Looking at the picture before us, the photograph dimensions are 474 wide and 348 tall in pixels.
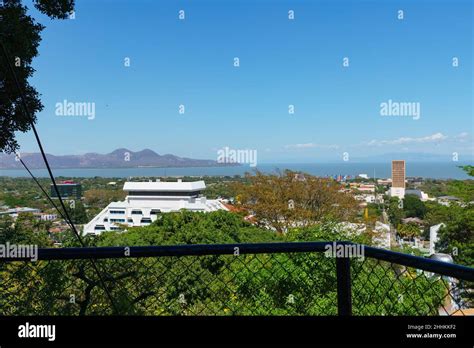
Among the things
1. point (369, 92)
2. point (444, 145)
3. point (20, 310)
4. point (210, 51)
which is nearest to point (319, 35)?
point (369, 92)

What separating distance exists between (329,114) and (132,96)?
716 centimetres

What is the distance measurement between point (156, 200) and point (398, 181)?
294 inches

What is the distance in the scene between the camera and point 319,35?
37.0 ft

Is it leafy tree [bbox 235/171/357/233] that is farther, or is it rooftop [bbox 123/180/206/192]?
rooftop [bbox 123/180/206/192]

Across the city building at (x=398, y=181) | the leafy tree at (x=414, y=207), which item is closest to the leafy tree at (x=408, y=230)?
→ the leafy tree at (x=414, y=207)

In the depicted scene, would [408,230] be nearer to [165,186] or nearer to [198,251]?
[165,186]

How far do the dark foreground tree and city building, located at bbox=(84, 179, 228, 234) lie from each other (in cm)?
786

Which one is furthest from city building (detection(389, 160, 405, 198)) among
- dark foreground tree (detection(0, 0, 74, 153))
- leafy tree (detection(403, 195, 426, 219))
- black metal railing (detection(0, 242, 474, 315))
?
dark foreground tree (detection(0, 0, 74, 153))

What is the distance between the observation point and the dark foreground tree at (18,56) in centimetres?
288

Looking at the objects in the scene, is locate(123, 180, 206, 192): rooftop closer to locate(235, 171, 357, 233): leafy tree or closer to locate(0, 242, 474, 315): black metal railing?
locate(235, 171, 357, 233): leafy tree

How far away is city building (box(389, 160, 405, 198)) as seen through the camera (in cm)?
980

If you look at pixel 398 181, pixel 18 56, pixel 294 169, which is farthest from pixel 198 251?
pixel 398 181

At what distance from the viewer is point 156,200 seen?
39.0ft
